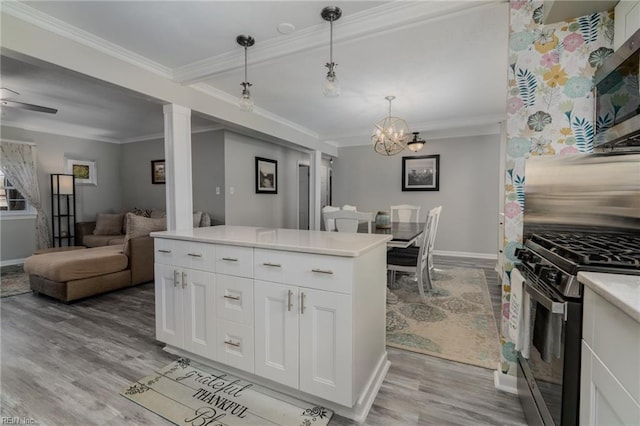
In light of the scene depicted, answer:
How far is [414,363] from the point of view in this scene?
2.11 m

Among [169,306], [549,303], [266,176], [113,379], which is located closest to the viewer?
[549,303]

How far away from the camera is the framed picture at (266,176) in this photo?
18.3ft

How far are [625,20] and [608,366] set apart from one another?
161 cm

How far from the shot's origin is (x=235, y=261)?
184cm

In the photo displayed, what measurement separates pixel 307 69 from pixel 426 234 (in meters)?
2.14

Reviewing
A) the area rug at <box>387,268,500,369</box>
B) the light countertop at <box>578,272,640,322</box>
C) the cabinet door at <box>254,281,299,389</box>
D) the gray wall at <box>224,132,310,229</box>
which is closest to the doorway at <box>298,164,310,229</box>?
the gray wall at <box>224,132,310,229</box>

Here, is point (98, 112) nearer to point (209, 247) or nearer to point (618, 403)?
point (209, 247)

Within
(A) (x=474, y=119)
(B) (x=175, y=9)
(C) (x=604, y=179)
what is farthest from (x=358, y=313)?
(A) (x=474, y=119)

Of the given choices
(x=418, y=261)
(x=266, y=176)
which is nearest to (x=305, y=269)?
(x=418, y=261)

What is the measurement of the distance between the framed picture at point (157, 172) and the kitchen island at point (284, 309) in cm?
427

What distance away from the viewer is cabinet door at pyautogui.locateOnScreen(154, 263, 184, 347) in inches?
82.3

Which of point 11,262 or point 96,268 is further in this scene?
point 11,262

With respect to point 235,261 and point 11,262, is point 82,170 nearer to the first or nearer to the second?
point 11,262

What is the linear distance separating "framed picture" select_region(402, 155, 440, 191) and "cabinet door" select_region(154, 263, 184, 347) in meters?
4.92
